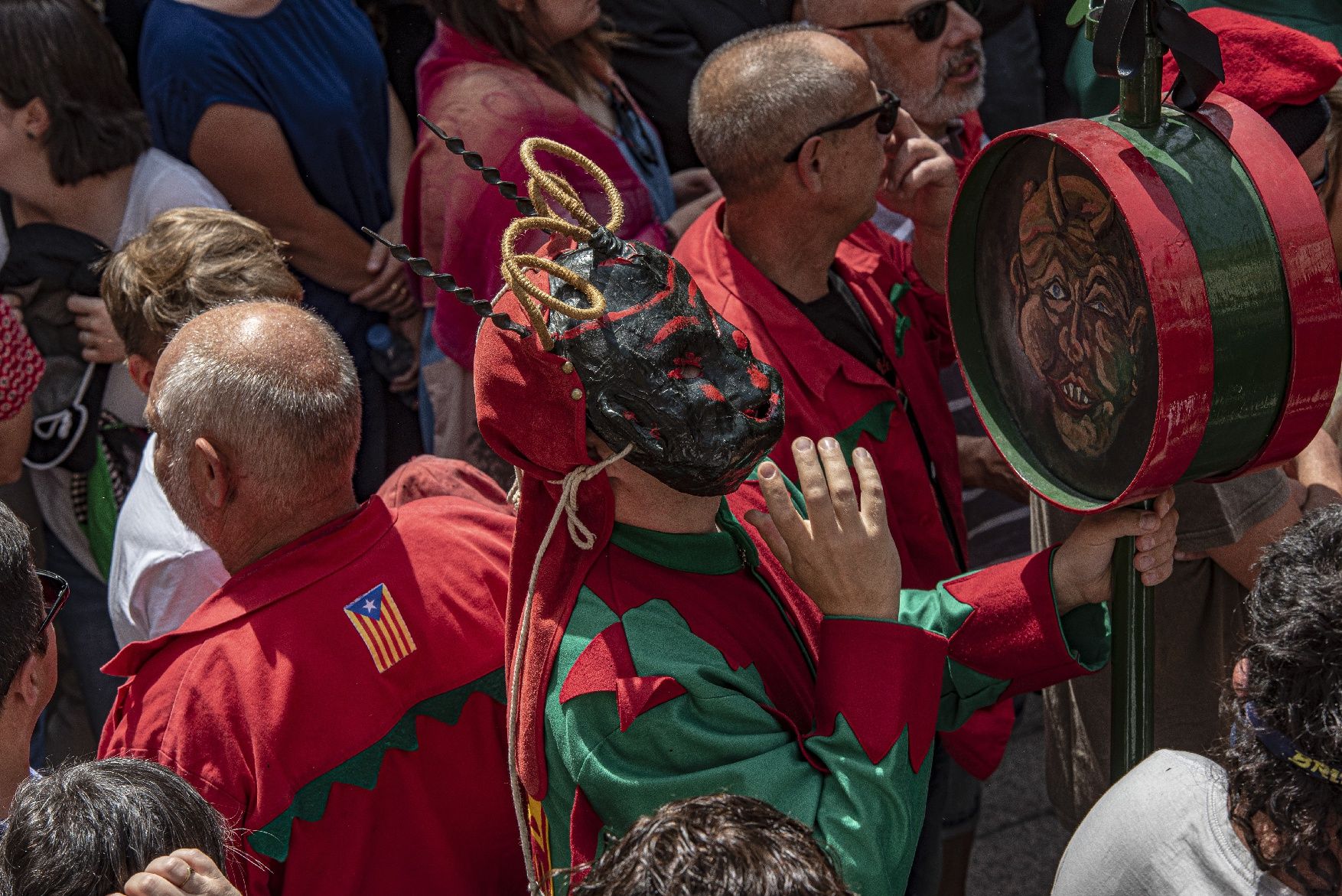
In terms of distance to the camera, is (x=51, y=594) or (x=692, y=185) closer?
(x=51, y=594)

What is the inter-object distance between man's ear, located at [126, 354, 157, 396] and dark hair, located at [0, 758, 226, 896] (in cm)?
139

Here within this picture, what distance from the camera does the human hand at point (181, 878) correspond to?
151 cm

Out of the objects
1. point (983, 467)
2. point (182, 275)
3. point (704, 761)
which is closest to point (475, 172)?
point (182, 275)

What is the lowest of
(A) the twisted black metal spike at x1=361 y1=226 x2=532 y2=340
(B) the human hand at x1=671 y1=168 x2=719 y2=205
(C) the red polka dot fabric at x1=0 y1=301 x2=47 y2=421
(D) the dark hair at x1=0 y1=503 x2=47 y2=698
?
(C) the red polka dot fabric at x1=0 y1=301 x2=47 y2=421

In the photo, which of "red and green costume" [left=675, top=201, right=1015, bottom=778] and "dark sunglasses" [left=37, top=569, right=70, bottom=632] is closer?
"dark sunglasses" [left=37, top=569, right=70, bottom=632]

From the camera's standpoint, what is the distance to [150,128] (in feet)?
12.3

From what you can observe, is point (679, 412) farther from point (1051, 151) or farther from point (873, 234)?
point (873, 234)

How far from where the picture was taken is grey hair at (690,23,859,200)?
3.16 meters

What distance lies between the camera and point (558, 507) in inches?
77.5

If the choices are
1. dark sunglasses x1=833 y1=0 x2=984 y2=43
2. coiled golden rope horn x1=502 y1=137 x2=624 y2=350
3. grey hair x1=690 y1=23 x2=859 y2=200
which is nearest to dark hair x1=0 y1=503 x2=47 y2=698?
coiled golden rope horn x1=502 y1=137 x2=624 y2=350

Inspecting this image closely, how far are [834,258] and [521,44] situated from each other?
1.10 metres

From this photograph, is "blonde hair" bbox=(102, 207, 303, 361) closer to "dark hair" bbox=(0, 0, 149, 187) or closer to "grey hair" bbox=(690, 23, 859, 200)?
"dark hair" bbox=(0, 0, 149, 187)

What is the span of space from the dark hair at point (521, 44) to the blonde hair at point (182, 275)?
1.02 m

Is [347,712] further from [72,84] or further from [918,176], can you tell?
[72,84]
